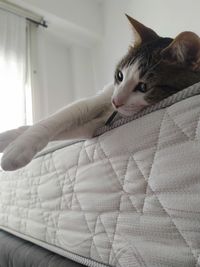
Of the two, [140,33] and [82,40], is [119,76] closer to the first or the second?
[140,33]

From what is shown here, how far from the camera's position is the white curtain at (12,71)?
1.69 meters

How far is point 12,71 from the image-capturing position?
5.80 feet

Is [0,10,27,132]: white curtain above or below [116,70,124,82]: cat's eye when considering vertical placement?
above

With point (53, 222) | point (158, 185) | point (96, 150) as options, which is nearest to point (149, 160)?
point (158, 185)

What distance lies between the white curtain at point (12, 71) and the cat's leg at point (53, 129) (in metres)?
1.12

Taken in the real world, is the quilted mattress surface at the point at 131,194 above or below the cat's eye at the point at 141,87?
below

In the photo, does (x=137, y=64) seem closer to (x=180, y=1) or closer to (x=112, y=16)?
(x=180, y=1)

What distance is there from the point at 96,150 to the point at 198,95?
0.80ft

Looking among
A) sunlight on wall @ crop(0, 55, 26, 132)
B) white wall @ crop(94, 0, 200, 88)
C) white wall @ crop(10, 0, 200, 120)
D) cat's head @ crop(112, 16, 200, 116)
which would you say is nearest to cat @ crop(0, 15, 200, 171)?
cat's head @ crop(112, 16, 200, 116)

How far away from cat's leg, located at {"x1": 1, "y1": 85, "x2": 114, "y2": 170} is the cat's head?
0.11 meters

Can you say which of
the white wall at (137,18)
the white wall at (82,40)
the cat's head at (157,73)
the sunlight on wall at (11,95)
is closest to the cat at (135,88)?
the cat's head at (157,73)

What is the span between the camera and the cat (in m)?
0.49

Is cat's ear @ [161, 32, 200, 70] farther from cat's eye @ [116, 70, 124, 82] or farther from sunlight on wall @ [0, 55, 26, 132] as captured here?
sunlight on wall @ [0, 55, 26, 132]

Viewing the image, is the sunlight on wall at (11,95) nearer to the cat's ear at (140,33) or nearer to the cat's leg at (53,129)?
the cat's leg at (53,129)
